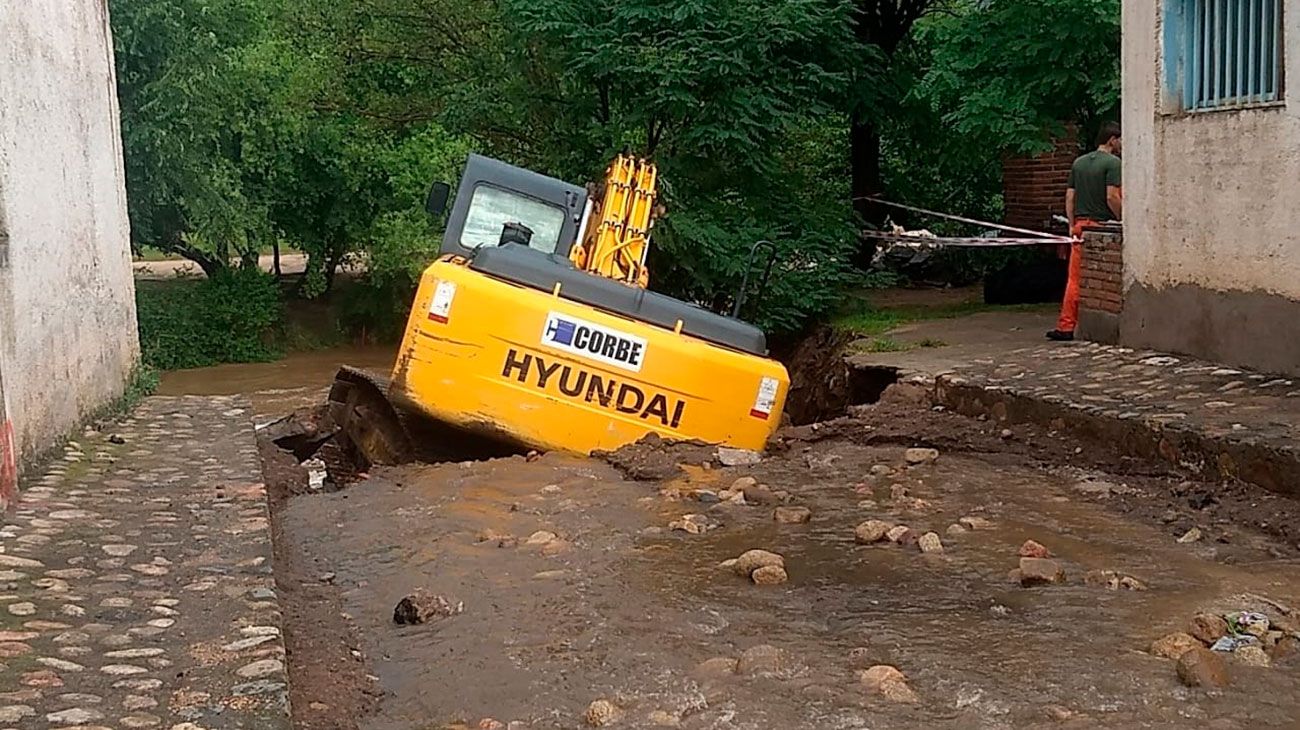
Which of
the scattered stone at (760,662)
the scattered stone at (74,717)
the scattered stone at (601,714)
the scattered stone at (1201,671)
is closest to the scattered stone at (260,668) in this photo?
the scattered stone at (74,717)

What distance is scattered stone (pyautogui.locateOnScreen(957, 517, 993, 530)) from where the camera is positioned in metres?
7.07

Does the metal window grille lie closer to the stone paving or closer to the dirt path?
the stone paving

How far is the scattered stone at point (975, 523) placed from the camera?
707 centimetres

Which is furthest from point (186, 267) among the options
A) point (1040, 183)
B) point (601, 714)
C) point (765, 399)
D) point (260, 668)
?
point (260, 668)

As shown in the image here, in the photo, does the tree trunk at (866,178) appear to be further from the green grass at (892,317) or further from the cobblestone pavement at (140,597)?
the cobblestone pavement at (140,597)

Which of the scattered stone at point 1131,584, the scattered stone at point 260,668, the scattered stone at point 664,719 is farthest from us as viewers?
the scattered stone at point 1131,584

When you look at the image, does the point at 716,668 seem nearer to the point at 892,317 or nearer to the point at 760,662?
the point at 760,662

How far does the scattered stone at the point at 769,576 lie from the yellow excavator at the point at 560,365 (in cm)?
316

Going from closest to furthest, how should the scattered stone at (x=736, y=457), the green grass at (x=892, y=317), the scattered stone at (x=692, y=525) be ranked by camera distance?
1. the scattered stone at (x=692, y=525)
2. the scattered stone at (x=736, y=457)
3. the green grass at (x=892, y=317)

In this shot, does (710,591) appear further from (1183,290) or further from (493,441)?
(1183,290)

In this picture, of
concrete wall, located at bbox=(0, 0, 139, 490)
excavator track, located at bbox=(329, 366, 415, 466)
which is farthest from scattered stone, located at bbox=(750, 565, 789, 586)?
excavator track, located at bbox=(329, 366, 415, 466)

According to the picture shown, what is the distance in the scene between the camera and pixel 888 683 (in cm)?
482

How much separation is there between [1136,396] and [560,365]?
3832mm

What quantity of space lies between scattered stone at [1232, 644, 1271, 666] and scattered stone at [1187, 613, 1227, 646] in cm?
17
